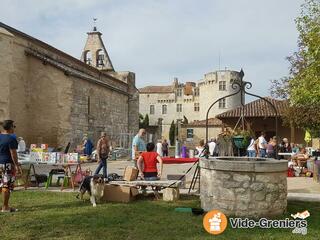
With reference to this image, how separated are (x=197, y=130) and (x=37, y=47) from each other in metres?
33.0

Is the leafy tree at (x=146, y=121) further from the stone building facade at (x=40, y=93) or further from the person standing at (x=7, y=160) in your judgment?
the person standing at (x=7, y=160)

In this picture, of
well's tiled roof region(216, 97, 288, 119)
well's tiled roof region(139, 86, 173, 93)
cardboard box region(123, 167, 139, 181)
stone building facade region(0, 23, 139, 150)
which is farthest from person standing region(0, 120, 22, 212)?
well's tiled roof region(139, 86, 173, 93)

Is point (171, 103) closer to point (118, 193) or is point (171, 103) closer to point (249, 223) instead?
→ point (118, 193)

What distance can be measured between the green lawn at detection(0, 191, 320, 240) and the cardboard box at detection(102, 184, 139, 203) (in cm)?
22

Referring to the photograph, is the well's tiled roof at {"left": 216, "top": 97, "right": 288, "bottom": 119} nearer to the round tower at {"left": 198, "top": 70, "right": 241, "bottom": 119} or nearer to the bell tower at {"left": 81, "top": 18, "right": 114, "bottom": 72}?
the bell tower at {"left": 81, "top": 18, "right": 114, "bottom": 72}

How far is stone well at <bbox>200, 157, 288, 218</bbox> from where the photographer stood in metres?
7.42

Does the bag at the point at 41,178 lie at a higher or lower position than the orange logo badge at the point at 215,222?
Result: higher

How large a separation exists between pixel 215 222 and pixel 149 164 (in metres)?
3.08

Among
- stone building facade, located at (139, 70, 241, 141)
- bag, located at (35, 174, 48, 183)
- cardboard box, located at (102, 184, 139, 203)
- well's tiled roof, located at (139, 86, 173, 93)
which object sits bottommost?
cardboard box, located at (102, 184, 139, 203)

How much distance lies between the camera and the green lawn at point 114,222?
609cm

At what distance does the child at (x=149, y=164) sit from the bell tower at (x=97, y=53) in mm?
32324

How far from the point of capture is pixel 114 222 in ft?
22.6

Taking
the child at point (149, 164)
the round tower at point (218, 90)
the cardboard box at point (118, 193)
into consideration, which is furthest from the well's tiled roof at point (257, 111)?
the round tower at point (218, 90)

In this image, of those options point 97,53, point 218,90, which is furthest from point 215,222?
point 218,90
